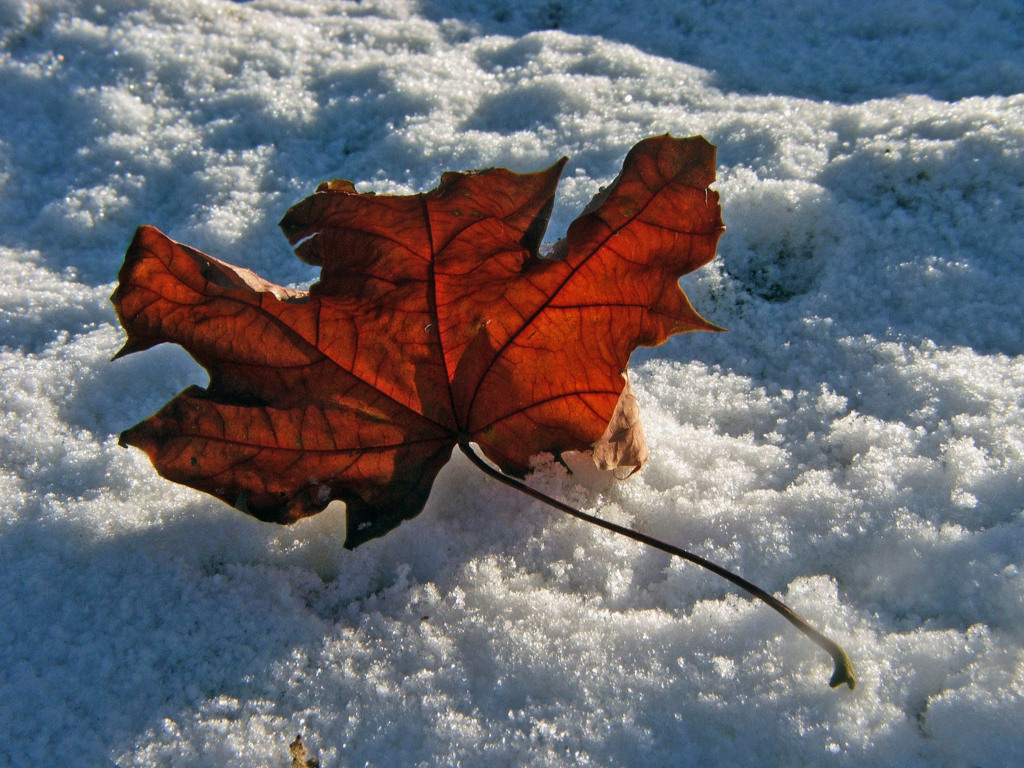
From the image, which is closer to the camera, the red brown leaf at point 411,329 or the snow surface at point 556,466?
the snow surface at point 556,466

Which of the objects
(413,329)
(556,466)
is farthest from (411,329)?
(556,466)

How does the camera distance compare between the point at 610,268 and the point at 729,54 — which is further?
the point at 729,54

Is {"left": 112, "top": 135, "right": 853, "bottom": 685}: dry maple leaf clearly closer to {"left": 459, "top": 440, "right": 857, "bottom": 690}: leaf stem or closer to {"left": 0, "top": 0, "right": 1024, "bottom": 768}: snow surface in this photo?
{"left": 459, "top": 440, "right": 857, "bottom": 690}: leaf stem

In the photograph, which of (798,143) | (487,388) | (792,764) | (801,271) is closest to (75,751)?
(487,388)

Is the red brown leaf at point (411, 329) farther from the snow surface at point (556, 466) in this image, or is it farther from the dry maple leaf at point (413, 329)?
the snow surface at point (556, 466)

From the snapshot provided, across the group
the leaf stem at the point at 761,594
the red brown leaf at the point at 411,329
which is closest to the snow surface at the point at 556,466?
the leaf stem at the point at 761,594

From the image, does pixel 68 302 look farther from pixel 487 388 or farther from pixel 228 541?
pixel 487 388
